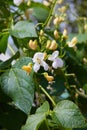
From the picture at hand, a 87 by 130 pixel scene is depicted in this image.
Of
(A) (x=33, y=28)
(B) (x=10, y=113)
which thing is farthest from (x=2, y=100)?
(A) (x=33, y=28)

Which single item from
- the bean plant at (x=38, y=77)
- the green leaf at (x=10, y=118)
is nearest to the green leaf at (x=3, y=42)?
the bean plant at (x=38, y=77)

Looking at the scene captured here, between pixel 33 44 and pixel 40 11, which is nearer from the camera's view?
pixel 33 44

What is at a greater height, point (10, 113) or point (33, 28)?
point (33, 28)

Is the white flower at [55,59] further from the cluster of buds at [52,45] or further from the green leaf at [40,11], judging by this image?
the green leaf at [40,11]

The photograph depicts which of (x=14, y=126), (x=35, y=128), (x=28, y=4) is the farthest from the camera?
(x=28, y=4)

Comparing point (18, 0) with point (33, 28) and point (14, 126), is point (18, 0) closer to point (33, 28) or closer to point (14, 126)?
point (33, 28)

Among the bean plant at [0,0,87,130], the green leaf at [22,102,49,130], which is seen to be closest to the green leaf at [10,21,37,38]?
the bean plant at [0,0,87,130]

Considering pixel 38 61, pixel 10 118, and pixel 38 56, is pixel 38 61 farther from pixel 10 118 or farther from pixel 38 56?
pixel 10 118

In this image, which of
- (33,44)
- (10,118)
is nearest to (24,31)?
(33,44)

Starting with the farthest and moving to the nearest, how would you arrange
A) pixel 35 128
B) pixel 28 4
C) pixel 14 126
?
pixel 28 4 < pixel 14 126 < pixel 35 128
